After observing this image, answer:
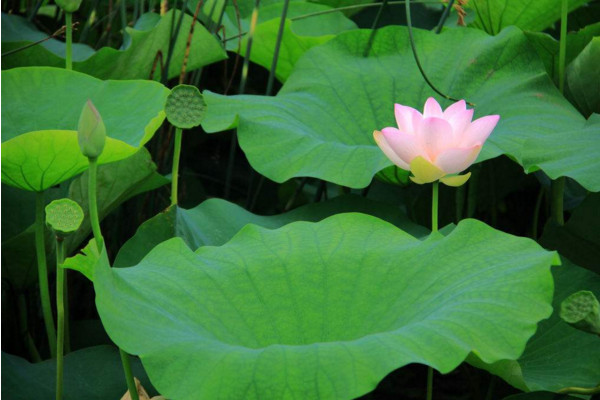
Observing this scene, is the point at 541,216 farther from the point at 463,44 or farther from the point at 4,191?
the point at 4,191

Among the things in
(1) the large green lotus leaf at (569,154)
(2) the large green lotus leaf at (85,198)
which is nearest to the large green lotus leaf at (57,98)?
(2) the large green lotus leaf at (85,198)

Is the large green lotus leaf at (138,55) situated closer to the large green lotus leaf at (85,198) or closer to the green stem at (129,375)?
the large green lotus leaf at (85,198)

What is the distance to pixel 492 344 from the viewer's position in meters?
0.83

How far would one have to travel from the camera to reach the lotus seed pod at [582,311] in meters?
0.84

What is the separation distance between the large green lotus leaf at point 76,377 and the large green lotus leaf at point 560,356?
48cm

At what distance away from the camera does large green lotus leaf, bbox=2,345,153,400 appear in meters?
1.13

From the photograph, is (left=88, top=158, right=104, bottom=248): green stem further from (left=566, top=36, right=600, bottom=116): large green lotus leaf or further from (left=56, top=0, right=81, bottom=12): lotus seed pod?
(left=566, top=36, right=600, bottom=116): large green lotus leaf

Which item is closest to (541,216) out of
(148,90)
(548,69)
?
(548,69)

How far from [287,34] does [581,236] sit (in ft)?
2.15

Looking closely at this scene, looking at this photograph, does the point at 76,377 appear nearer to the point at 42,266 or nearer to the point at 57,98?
the point at 42,266

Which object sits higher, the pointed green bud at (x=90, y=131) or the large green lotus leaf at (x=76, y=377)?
the pointed green bud at (x=90, y=131)

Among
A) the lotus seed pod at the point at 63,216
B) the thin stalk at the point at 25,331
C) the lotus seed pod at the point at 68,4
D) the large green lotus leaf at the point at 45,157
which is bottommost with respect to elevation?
the thin stalk at the point at 25,331

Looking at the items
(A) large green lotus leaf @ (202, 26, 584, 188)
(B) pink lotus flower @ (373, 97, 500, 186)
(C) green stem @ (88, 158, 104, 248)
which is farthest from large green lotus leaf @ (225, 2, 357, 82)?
(C) green stem @ (88, 158, 104, 248)

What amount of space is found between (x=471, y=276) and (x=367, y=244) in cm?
16
